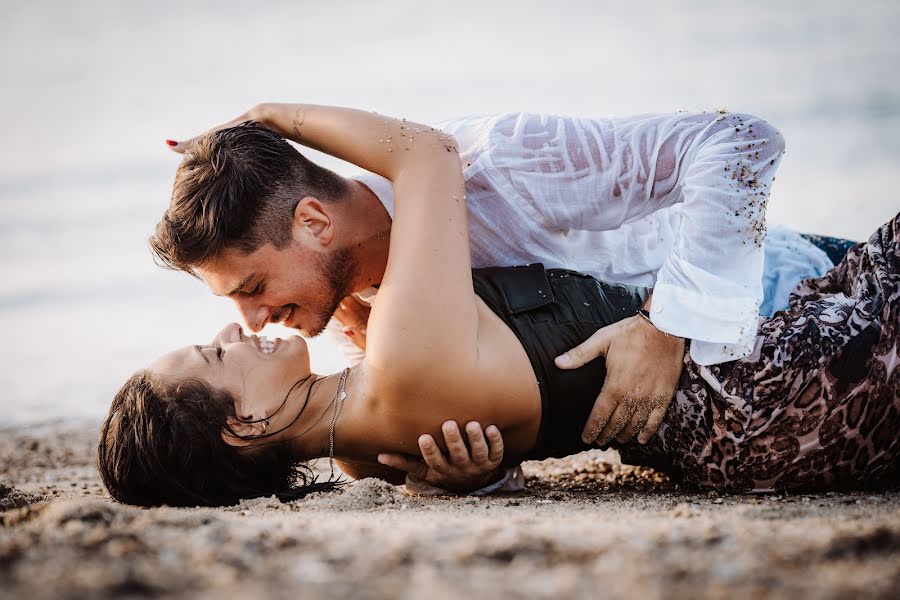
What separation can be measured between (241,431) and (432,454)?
715 millimetres

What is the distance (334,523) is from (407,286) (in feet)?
2.62

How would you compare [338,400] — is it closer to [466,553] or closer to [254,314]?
[254,314]

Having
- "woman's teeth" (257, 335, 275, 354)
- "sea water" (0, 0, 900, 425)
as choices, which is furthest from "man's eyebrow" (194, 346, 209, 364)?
"sea water" (0, 0, 900, 425)

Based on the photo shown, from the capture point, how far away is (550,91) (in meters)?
13.9

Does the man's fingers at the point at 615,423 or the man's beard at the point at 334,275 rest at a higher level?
the man's beard at the point at 334,275

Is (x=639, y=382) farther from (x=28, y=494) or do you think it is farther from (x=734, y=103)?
A: (x=734, y=103)

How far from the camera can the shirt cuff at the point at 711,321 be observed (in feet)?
9.38

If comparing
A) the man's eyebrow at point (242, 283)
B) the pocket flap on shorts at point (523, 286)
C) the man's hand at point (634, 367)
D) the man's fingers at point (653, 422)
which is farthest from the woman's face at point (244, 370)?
the man's fingers at point (653, 422)

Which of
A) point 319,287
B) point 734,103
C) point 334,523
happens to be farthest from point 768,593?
point 734,103

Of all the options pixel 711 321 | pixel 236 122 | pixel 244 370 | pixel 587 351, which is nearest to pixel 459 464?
pixel 587 351

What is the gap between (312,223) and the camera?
11.5 feet

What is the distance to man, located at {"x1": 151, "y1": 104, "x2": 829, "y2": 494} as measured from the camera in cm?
295

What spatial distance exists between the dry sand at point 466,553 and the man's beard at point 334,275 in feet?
4.01

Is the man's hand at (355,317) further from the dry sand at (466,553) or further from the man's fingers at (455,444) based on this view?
the dry sand at (466,553)
